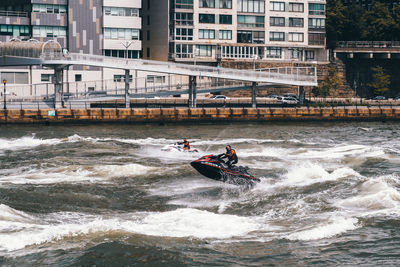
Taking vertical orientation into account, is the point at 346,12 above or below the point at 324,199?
above

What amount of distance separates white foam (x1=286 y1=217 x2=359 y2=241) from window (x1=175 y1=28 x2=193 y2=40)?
79693mm

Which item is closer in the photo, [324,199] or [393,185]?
[324,199]

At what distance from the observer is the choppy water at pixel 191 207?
27.2 metres

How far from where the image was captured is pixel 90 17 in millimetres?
103938

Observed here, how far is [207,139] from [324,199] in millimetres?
31061

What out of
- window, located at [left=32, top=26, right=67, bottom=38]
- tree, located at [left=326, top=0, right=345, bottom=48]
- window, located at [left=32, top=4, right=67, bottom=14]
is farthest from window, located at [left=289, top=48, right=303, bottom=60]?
window, located at [left=32, top=26, right=67, bottom=38]

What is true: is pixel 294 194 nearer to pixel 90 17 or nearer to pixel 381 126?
pixel 381 126

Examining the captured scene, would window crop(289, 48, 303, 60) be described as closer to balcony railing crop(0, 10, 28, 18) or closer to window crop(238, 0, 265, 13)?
window crop(238, 0, 265, 13)

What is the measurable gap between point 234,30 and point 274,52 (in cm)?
831

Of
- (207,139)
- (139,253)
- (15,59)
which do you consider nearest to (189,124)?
(207,139)

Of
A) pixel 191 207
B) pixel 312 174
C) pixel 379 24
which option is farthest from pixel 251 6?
pixel 191 207

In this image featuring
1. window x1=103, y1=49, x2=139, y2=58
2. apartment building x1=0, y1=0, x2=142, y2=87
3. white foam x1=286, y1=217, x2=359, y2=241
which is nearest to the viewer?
white foam x1=286, y1=217, x2=359, y2=241

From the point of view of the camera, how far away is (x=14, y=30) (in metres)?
101

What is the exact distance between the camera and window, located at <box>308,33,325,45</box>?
119m
